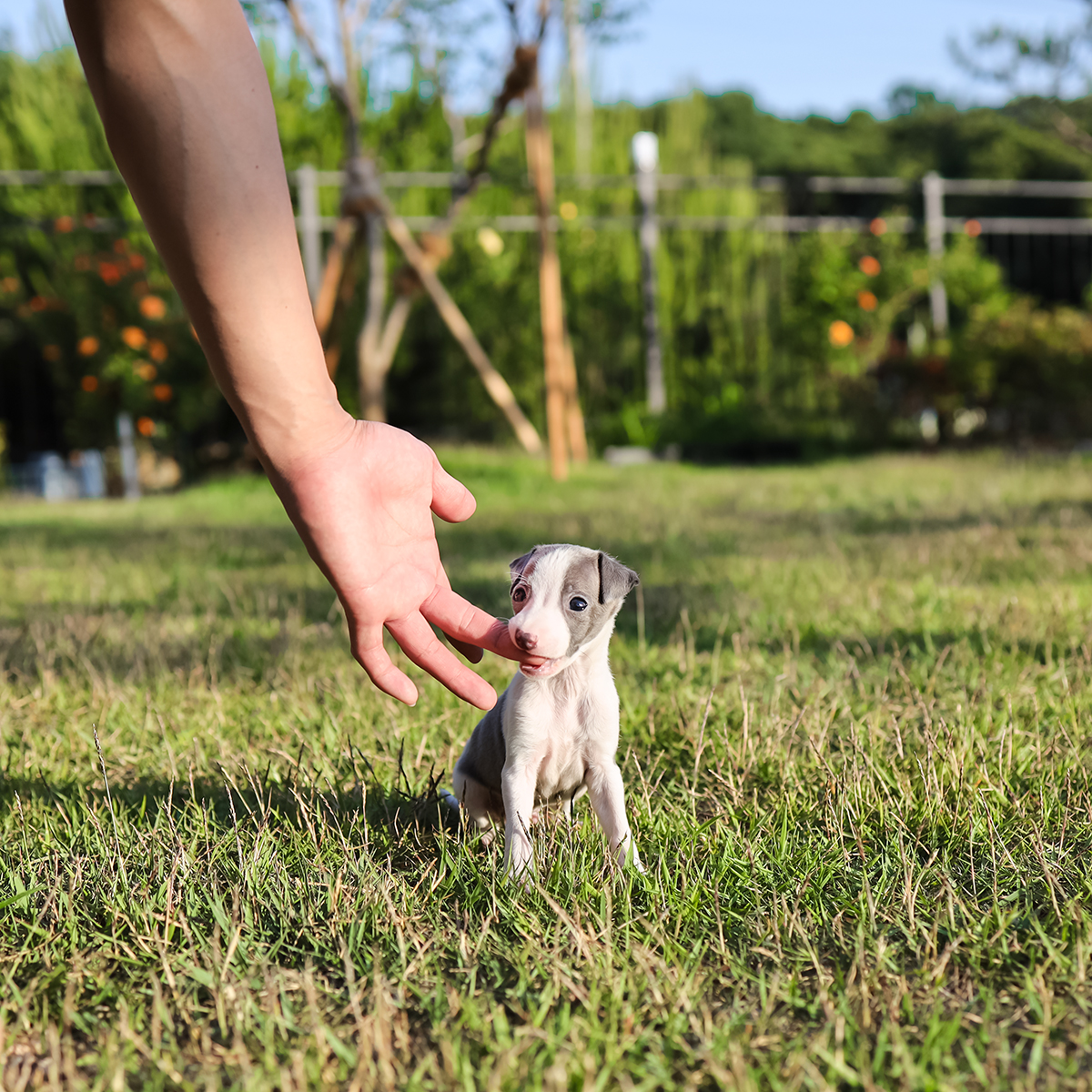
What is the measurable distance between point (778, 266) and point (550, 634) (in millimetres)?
13450

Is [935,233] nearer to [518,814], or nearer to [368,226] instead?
[368,226]

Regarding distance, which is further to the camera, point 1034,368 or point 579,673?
point 1034,368

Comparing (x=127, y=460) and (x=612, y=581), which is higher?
(x=612, y=581)

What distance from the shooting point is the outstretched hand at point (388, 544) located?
1.54 meters

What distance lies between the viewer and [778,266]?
1412cm

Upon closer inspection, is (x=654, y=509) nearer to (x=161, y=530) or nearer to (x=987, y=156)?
(x=161, y=530)

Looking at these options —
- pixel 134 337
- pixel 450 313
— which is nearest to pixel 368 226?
pixel 450 313

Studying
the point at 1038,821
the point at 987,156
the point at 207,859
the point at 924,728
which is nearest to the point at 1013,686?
the point at 924,728

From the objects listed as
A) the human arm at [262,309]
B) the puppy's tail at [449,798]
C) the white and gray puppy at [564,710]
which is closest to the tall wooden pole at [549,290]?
the puppy's tail at [449,798]

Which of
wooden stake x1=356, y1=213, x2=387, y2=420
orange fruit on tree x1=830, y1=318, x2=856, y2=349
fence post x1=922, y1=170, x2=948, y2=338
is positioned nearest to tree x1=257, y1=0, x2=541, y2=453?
wooden stake x1=356, y1=213, x2=387, y2=420

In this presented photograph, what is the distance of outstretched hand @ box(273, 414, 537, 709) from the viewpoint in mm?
1538

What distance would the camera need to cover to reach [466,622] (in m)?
1.63

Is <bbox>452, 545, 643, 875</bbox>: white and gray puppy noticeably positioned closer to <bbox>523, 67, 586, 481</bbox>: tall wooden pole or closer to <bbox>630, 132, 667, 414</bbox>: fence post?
<bbox>523, 67, 586, 481</bbox>: tall wooden pole

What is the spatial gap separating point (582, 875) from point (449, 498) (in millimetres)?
595
